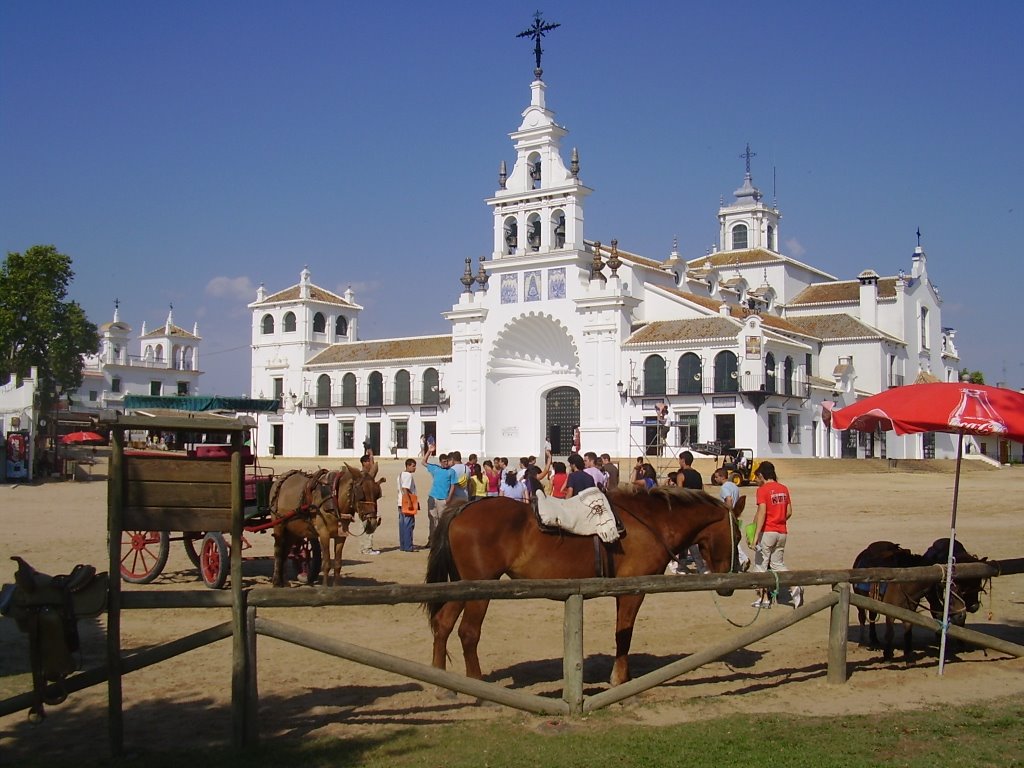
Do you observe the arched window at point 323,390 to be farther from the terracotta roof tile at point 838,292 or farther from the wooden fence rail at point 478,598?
the wooden fence rail at point 478,598

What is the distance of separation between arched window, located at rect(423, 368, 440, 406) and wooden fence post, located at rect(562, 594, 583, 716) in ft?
154

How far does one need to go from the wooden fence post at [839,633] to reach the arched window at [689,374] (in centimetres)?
3693

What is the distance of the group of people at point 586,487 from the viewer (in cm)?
1159

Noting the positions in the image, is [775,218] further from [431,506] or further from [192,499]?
[192,499]

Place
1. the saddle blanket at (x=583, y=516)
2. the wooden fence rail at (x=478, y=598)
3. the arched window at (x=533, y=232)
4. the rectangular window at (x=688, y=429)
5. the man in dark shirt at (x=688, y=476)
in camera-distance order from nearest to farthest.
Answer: the wooden fence rail at (x=478, y=598) → the saddle blanket at (x=583, y=516) → the man in dark shirt at (x=688, y=476) → the rectangular window at (x=688, y=429) → the arched window at (x=533, y=232)

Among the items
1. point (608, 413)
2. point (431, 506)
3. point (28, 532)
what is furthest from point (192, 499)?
point (608, 413)

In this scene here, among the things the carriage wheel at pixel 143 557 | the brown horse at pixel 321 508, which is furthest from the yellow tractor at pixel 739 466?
the carriage wheel at pixel 143 557

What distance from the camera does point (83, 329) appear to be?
178ft

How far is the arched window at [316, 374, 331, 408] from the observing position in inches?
2308

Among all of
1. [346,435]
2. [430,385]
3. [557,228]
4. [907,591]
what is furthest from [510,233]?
[907,591]

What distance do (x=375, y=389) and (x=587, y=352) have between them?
14.3m

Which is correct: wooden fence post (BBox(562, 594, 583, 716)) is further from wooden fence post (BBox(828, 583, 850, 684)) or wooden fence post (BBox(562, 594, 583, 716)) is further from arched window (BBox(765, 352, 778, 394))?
arched window (BBox(765, 352, 778, 394))

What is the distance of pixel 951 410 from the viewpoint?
8.36 metres

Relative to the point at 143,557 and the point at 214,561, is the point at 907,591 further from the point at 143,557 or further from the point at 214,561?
the point at 143,557
